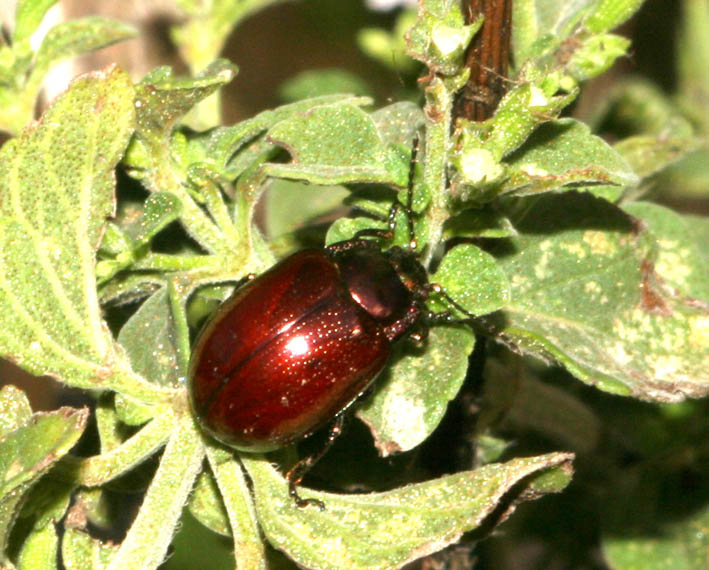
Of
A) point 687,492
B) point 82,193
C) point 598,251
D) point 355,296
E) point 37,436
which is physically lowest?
point 687,492

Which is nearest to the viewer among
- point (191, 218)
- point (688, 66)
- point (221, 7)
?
point (191, 218)

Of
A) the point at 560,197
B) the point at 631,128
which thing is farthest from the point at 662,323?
the point at 631,128

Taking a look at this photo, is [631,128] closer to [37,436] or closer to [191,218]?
[191,218]

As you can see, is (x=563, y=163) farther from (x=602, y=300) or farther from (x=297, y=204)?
(x=297, y=204)

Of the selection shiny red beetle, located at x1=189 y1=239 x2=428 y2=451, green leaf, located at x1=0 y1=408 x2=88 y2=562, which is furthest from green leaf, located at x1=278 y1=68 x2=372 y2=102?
green leaf, located at x1=0 y1=408 x2=88 y2=562

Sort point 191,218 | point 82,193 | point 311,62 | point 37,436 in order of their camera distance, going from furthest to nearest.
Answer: point 311,62 < point 191,218 < point 82,193 < point 37,436

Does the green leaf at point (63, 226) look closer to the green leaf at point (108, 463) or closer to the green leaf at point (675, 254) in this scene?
the green leaf at point (108, 463)

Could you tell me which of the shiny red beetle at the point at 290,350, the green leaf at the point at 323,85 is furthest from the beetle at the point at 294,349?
the green leaf at the point at 323,85

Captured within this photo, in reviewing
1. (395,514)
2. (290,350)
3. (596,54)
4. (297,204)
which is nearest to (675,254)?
(596,54)
